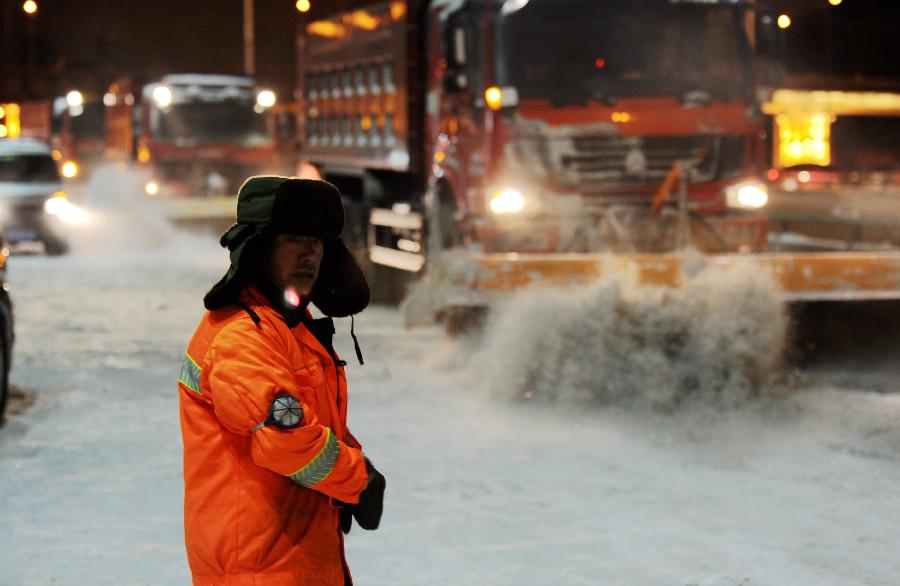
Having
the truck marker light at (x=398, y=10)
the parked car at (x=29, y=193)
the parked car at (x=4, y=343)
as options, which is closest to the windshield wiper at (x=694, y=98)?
the truck marker light at (x=398, y=10)

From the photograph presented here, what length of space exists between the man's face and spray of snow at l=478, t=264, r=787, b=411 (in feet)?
17.9

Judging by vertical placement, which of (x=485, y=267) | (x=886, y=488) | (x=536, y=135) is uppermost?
(x=536, y=135)

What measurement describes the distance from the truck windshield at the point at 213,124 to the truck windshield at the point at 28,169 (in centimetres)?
473

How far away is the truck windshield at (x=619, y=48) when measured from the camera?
10359 millimetres

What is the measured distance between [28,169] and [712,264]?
13.7m

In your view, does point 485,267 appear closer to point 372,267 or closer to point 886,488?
point 886,488

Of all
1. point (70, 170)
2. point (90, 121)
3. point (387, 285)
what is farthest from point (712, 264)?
point (90, 121)

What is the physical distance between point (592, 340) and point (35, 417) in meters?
3.60

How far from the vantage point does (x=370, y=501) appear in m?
2.84

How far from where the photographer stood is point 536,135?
10.3 metres

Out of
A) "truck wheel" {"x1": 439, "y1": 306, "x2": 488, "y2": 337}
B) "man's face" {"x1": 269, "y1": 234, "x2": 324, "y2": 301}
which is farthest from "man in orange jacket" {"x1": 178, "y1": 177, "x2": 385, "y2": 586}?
"truck wheel" {"x1": 439, "y1": 306, "x2": 488, "y2": 337}

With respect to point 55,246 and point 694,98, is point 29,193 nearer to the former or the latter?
point 55,246

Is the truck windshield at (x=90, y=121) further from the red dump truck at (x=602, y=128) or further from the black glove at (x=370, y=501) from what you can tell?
the black glove at (x=370, y=501)

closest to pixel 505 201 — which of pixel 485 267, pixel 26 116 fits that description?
pixel 485 267
